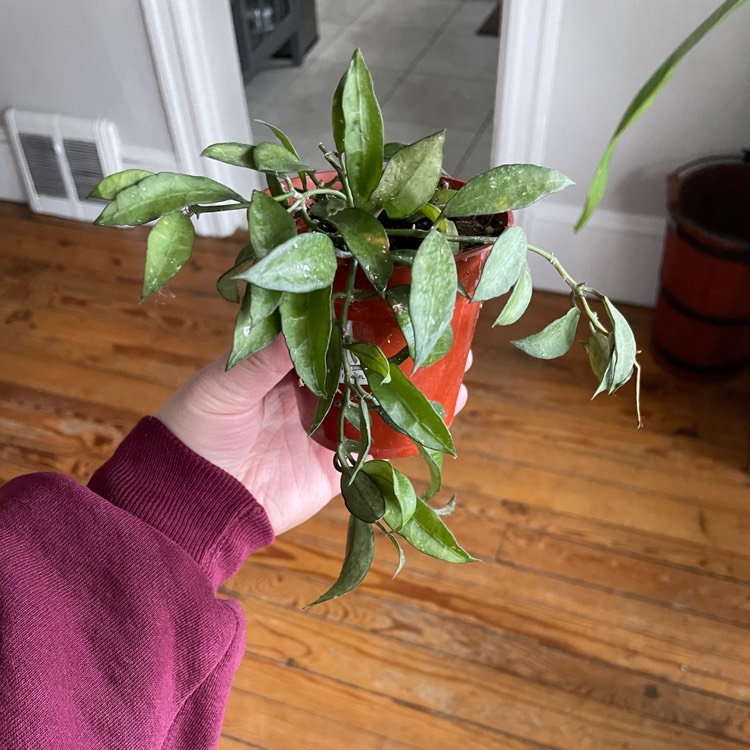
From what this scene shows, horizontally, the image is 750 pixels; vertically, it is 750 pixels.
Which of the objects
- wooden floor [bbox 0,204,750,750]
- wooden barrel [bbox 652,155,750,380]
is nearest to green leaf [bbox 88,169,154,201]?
wooden floor [bbox 0,204,750,750]

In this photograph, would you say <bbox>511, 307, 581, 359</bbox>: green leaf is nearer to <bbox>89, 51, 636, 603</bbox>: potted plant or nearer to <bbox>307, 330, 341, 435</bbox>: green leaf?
<bbox>89, 51, 636, 603</bbox>: potted plant

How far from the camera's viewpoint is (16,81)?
2.04 meters

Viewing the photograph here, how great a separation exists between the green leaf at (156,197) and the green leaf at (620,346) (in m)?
0.29

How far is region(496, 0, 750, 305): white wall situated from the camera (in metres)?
1.47

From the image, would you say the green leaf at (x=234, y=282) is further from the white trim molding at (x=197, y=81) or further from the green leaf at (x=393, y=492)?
the white trim molding at (x=197, y=81)

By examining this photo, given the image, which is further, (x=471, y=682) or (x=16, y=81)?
(x=16, y=81)

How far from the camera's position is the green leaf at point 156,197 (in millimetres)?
530

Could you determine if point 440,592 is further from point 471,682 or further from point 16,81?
point 16,81

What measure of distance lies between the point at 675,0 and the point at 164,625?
4.49 ft

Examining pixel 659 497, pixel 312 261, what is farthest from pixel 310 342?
pixel 659 497

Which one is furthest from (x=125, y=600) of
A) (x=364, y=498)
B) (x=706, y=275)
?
(x=706, y=275)

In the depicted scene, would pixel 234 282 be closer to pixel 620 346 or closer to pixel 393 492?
pixel 393 492

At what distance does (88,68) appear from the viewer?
1.94m

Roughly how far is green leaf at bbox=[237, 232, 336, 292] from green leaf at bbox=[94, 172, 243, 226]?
0.36 ft
